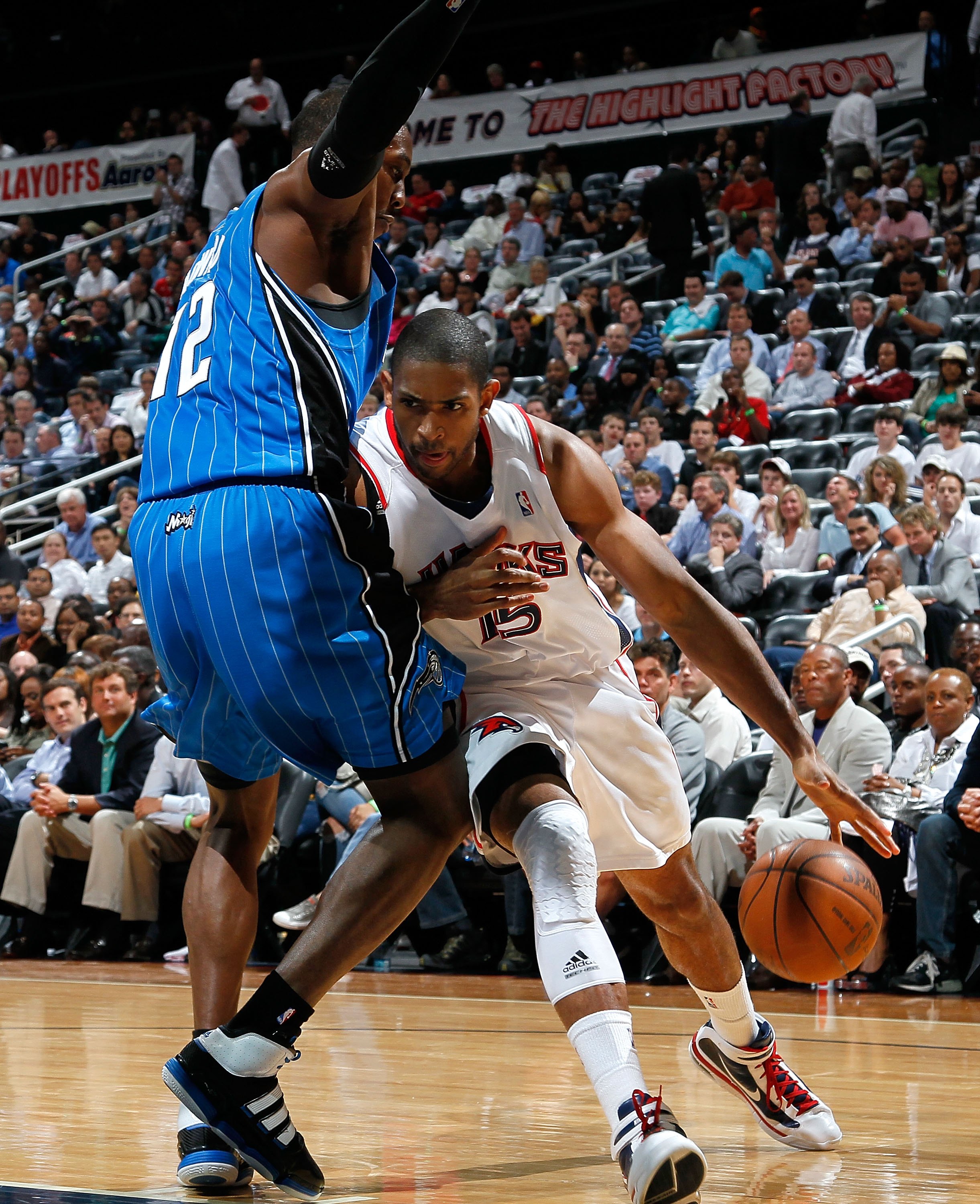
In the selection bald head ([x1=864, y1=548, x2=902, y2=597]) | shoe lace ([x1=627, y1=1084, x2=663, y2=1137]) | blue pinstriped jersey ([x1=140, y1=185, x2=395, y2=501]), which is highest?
blue pinstriped jersey ([x1=140, y1=185, x2=395, y2=501])

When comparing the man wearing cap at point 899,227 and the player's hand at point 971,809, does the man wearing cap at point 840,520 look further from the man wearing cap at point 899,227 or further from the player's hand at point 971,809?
the man wearing cap at point 899,227

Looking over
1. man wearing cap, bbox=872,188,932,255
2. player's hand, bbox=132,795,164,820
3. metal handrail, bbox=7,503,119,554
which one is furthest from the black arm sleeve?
man wearing cap, bbox=872,188,932,255

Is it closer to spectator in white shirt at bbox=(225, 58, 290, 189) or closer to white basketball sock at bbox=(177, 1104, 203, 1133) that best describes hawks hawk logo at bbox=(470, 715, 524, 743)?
white basketball sock at bbox=(177, 1104, 203, 1133)

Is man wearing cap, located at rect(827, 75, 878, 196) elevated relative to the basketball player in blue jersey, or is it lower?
elevated

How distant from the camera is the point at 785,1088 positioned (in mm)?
2914

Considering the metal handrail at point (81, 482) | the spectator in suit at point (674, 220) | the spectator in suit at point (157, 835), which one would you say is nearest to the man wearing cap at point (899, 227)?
the spectator in suit at point (674, 220)

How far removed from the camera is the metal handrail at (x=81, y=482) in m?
12.4

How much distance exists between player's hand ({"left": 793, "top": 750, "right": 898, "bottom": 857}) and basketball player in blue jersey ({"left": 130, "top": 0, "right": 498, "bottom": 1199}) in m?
0.59

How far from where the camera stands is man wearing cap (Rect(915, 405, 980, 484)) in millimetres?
8797

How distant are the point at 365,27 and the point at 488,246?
225 inches

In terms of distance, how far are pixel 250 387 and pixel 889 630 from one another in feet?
17.5

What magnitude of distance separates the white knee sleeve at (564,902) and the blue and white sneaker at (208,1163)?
589 millimetres

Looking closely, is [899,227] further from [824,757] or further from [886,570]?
[824,757]

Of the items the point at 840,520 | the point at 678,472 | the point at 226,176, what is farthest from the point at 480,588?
the point at 226,176
